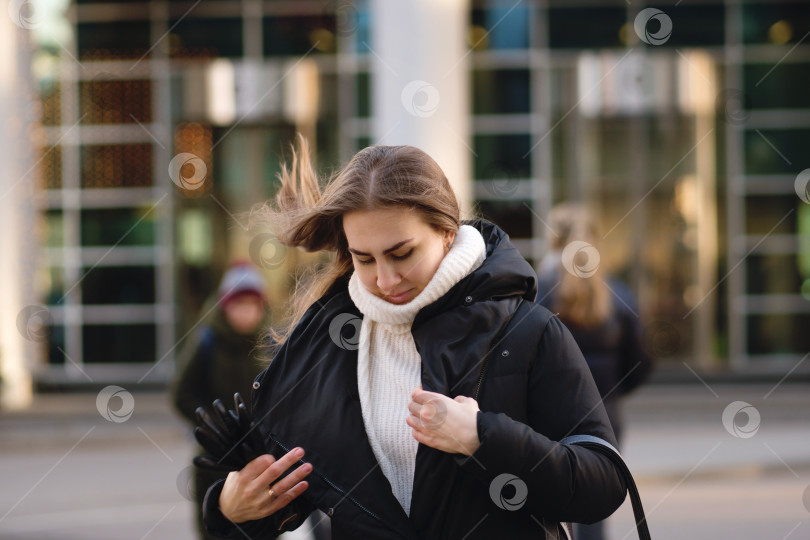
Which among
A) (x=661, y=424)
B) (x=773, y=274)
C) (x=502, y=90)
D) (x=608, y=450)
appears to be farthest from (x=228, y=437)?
(x=773, y=274)

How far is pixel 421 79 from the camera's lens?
31.0ft

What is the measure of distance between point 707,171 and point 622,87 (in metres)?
1.64

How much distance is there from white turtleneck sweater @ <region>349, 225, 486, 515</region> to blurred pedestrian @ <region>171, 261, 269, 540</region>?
3.11m

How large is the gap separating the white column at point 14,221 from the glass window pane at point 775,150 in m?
9.90

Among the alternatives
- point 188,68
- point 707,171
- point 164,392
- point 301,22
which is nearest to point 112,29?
point 188,68

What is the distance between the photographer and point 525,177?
1416 cm

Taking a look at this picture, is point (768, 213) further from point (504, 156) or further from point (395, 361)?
point (395, 361)

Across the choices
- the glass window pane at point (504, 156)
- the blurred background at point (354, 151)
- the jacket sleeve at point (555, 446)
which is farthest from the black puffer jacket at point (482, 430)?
the glass window pane at point (504, 156)

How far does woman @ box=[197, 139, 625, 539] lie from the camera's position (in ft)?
6.68

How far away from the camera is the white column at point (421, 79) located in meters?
9.12

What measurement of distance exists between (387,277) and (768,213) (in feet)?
42.3

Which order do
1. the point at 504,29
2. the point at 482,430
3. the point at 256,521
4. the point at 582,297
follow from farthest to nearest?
the point at 504,29 → the point at 582,297 → the point at 256,521 → the point at 482,430

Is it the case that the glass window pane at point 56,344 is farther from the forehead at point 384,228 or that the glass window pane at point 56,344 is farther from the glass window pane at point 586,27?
the forehead at point 384,228

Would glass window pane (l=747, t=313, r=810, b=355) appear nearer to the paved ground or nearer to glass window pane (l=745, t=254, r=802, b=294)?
glass window pane (l=745, t=254, r=802, b=294)
